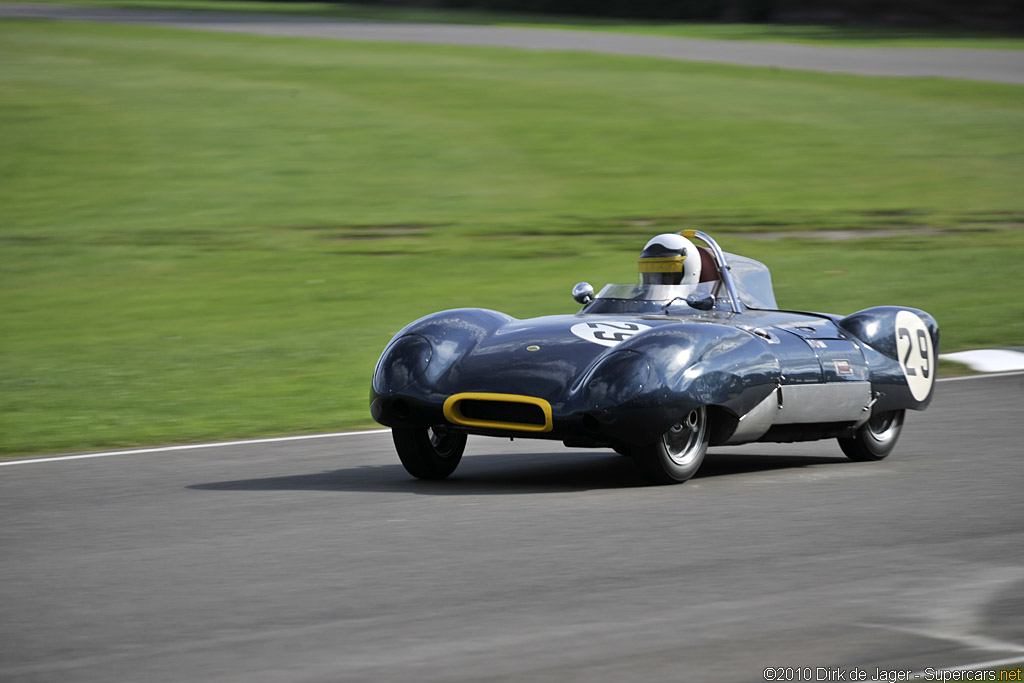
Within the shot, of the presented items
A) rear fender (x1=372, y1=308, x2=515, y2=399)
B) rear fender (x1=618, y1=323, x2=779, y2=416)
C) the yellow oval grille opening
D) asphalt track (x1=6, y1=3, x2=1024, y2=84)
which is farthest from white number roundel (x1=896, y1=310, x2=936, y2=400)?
asphalt track (x1=6, y1=3, x2=1024, y2=84)

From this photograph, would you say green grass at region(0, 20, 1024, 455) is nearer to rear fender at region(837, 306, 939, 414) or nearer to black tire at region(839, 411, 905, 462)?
black tire at region(839, 411, 905, 462)

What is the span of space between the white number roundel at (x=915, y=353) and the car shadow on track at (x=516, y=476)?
24.4 inches

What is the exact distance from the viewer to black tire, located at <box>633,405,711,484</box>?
331 inches

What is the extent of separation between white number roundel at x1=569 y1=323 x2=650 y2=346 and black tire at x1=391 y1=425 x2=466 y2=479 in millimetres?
872

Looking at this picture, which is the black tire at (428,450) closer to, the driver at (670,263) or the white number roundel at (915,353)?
the driver at (670,263)

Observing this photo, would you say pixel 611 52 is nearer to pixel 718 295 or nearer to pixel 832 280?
pixel 832 280

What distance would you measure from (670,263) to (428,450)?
1878mm

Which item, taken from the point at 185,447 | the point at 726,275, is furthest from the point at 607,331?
the point at 185,447

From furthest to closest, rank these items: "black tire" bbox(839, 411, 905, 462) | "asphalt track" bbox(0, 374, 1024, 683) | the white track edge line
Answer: the white track edge line → "black tire" bbox(839, 411, 905, 462) → "asphalt track" bbox(0, 374, 1024, 683)

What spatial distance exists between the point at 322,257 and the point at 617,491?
12279mm

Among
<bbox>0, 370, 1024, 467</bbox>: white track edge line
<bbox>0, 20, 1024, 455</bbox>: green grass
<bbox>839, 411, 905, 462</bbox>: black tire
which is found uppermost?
<bbox>839, 411, 905, 462</bbox>: black tire

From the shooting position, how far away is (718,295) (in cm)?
980

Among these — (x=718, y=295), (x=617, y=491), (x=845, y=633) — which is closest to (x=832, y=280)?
(x=718, y=295)

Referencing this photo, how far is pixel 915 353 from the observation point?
9.86m
